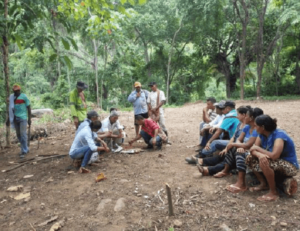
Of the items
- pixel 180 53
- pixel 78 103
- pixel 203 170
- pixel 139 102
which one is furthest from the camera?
pixel 180 53

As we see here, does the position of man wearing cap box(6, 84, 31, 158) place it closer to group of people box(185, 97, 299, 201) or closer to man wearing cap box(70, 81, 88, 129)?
man wearing cap box(70, 81, 88, 129)

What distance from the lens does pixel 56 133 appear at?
8.81 meters

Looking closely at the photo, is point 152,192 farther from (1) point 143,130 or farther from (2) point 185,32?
(2) point 185,32

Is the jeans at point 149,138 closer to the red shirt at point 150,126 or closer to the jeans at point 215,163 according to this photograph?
the red shirt at point 150,126

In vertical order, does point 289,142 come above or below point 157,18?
below

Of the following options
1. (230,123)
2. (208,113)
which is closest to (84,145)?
(230,123)

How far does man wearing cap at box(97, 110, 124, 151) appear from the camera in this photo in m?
5.70

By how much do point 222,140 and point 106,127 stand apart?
2783 millimetres

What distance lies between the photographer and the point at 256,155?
10.5 feet

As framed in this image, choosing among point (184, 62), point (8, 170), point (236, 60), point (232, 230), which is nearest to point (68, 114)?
point (8, 170)

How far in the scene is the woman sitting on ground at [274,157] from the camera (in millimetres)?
3094

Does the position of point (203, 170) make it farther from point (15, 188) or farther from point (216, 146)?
point (15, 188)

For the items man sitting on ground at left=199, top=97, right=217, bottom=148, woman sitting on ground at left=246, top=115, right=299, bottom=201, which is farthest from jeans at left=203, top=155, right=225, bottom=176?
man sitting on ground at left=199, top=97, right=217, bottom=148

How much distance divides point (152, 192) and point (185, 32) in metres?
16.9
